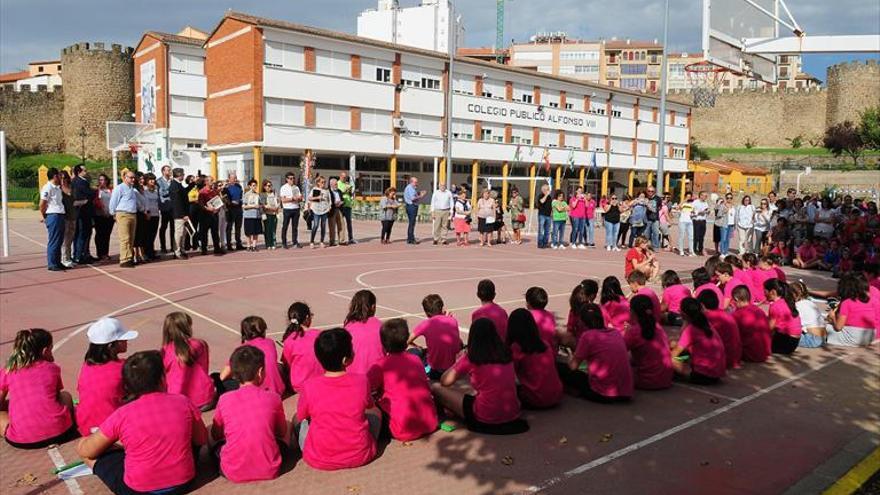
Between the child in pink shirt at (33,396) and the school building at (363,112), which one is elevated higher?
the school building at (363,112)

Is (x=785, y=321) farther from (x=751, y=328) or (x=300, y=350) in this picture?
(x=300, y=350)

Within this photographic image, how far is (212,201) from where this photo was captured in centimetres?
1589

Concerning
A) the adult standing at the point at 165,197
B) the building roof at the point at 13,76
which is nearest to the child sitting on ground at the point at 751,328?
the adult standing at the point at 165,197

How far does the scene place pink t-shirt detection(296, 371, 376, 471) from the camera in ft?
15.9

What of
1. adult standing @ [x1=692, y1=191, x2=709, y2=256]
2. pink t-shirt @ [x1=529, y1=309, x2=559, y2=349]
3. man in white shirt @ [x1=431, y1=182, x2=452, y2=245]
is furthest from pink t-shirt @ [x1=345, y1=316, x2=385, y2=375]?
adult standing @ [x1=692, y1=191, x2=709, y2=256]

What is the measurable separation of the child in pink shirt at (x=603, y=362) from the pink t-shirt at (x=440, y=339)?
1.23 meters

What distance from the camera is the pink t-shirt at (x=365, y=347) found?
6.33 meters

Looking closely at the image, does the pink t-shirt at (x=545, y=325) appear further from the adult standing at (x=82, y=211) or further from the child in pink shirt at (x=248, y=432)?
the adult standing at (x=82, y=211)

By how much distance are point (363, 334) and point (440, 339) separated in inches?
33.8

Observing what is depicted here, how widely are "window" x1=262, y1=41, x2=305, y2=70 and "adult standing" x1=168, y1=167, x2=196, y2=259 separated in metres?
25.0

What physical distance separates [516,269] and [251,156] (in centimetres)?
2860

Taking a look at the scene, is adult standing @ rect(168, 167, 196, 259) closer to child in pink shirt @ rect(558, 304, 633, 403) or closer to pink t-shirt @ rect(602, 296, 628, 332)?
pink t-shirt @ rect(602, 296, 628, 332)

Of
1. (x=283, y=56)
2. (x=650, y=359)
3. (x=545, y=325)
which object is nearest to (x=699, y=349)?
(x=650, y=359)

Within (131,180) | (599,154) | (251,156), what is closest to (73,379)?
(131,180)
